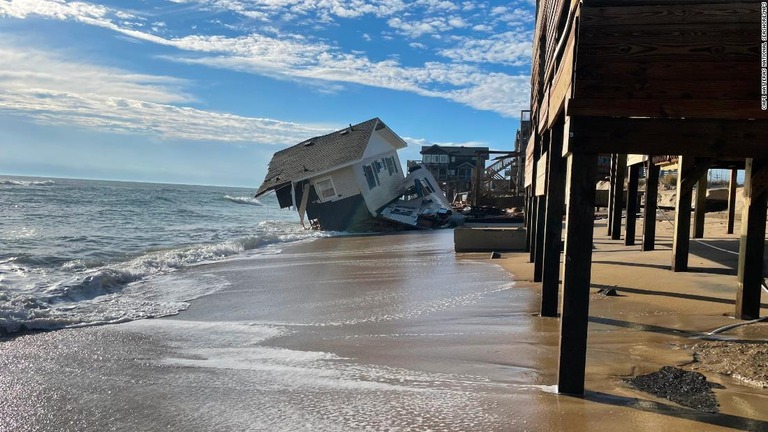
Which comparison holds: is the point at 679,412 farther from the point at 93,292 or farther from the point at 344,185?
the point at 344,185

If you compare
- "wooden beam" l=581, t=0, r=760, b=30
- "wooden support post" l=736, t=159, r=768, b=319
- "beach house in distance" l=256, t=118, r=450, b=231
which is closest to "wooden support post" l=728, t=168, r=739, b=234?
"wooden support post" l=736, t=159, r=768, b=319

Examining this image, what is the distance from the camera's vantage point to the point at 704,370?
4684 mm

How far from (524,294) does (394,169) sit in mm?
26739

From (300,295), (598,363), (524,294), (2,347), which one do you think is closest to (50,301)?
(2,347)

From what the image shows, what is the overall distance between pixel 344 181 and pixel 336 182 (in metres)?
0.46

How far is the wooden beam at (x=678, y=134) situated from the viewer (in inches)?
162

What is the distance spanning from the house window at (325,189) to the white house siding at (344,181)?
0.18m

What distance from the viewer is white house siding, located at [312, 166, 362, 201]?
94.7 feet

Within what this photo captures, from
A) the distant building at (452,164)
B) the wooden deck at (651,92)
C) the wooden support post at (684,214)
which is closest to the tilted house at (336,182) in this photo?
the wooden support post at (684,214)

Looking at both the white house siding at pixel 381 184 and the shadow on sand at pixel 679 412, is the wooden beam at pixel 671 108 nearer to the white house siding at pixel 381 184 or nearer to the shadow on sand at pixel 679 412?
the shadow on sand at pixel 679 412

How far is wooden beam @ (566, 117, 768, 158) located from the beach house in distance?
2441 cm

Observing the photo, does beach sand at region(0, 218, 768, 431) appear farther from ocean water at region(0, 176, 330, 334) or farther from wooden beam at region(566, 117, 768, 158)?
wooden beam at region(566, 117, 768, 158)

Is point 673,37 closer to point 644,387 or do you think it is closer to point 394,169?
point 644,387

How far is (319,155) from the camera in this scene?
30.3 metres
